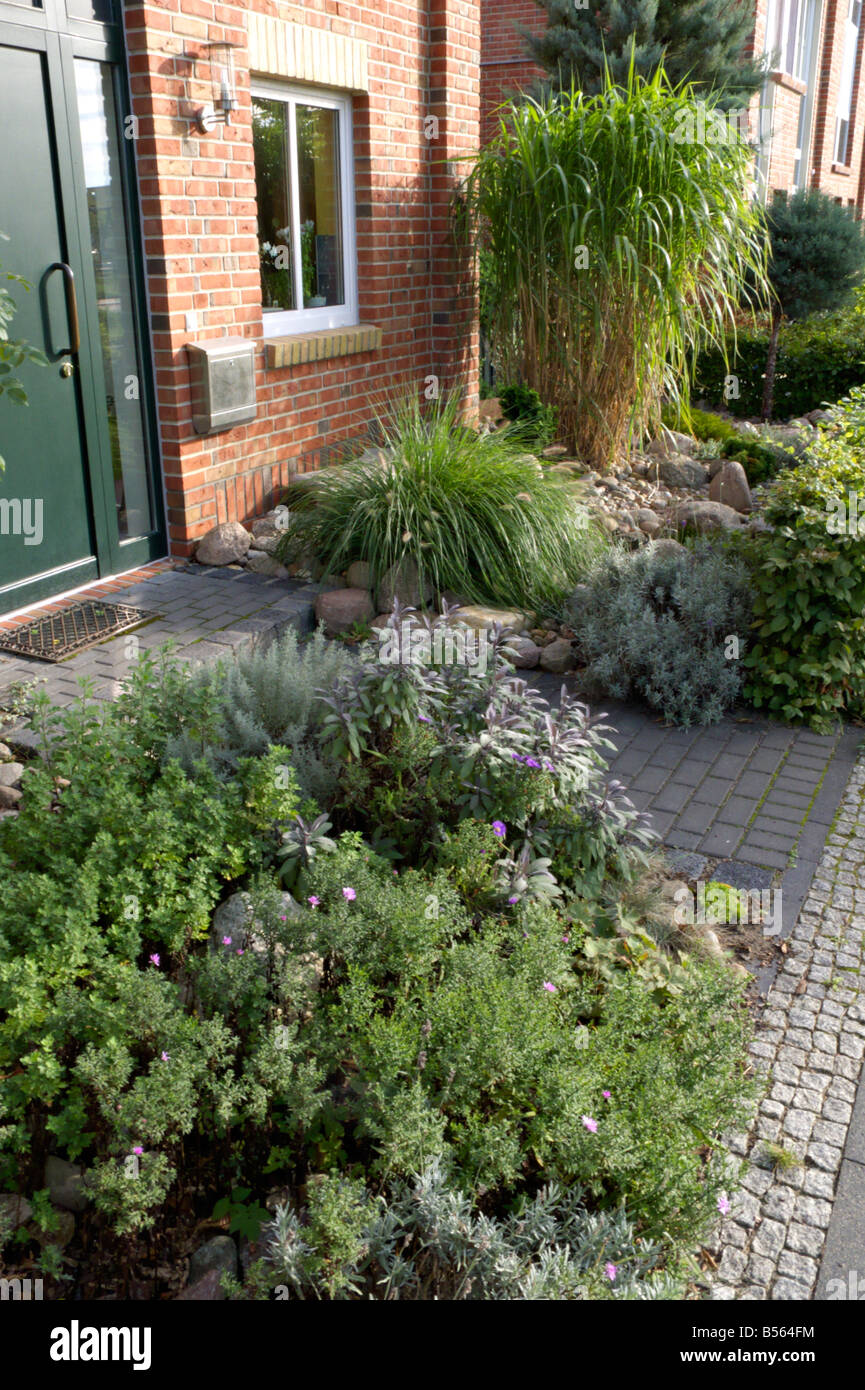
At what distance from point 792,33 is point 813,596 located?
49.2 ft

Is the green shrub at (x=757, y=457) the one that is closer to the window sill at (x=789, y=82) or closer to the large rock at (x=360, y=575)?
the large rock at (x=360, y=575)

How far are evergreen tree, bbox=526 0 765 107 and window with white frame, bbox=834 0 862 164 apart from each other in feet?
27.8

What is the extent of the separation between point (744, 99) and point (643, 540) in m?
7.01

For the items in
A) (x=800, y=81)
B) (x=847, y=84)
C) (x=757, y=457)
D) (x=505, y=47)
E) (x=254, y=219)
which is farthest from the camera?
(x=847, y=84)

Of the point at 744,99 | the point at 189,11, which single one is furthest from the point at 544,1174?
the point at 744,99

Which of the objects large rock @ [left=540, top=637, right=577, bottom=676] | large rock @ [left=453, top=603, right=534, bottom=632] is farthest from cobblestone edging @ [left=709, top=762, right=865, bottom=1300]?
large rock @ [left=453, top=603, right=534, bottom=632]

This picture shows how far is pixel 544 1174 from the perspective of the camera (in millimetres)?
2262

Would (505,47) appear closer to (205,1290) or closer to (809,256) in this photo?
→ (809,256)

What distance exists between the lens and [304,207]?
704cm

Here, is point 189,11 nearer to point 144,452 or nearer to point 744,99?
point 144,452

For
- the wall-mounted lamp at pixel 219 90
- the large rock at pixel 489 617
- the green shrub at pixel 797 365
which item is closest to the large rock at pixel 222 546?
the large rock at pixel 489 617

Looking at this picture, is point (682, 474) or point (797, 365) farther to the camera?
point (797, 365)

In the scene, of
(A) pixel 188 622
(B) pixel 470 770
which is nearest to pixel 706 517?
(A) pixel 188 622

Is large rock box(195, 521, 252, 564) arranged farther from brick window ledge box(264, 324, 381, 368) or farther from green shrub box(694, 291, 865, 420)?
green shrub box(694, 291, 865, 420)
